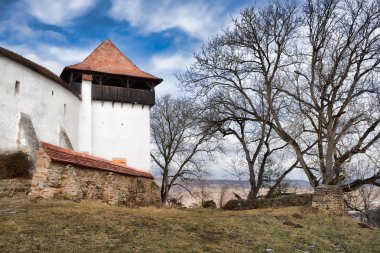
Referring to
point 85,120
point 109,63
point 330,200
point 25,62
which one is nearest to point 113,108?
point 85,120

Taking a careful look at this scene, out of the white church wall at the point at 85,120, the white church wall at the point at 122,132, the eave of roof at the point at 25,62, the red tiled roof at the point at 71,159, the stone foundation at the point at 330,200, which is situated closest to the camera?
the red tiled roof at the point at 71,159

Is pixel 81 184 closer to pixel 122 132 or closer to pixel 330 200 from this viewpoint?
pixel 330 200

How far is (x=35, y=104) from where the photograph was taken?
19109 millimetres

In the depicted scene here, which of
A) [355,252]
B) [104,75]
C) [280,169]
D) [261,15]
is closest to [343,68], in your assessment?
[261,15]

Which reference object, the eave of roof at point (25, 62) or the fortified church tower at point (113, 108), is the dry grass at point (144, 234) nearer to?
the eave of roof at point (25, 62)

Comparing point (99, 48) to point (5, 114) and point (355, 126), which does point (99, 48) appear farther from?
point (355, 126)

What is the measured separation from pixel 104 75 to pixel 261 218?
16.2 m

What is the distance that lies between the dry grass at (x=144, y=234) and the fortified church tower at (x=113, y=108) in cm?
1322

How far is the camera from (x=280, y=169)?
2809 centimetres

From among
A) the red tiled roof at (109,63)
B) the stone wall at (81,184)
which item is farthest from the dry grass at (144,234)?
the red tiled roof at (109,63)

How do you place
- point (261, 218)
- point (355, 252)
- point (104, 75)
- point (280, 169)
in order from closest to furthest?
point (355, 252)
point (261, 218)
point (104, 75)
point (280, 169)

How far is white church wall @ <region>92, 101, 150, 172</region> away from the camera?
25.4 metres

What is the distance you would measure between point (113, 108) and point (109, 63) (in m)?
3.37

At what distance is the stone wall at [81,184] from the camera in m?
11.5
